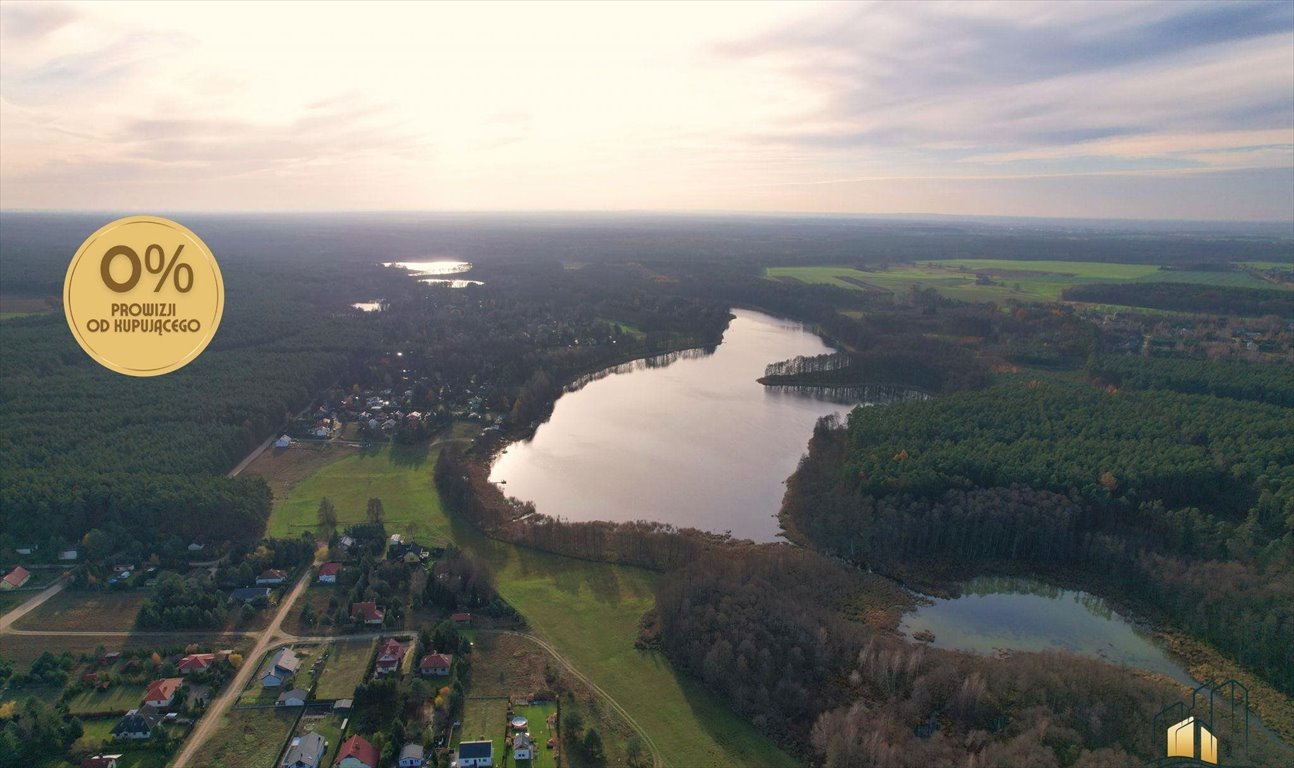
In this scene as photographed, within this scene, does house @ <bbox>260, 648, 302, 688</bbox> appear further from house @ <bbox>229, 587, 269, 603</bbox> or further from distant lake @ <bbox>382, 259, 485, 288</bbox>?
distant lake @ <bbox>382, 259, 485, 288</bbox>

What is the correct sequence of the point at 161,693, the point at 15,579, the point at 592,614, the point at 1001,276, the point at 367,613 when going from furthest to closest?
the point at 1001,276 → the point at 15,579 → the point at 592,614 → the point at 367,613 → the point at 161,693

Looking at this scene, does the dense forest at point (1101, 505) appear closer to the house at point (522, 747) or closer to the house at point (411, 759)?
the house at point (522, 747)

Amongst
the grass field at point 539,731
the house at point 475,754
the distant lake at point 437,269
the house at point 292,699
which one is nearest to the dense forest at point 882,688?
the grass field at point 539,731

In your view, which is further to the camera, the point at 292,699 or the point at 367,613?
the point at 367,613

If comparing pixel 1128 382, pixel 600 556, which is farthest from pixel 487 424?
pixel 1128 382

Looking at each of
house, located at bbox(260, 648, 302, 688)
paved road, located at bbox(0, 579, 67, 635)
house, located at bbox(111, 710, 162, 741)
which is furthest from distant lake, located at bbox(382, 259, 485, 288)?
house, located at bbox(111, 710, 162, 741)

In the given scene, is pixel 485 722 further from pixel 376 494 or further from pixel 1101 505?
pixel 1101 505

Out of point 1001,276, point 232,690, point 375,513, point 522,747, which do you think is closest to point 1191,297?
point 1001,276
